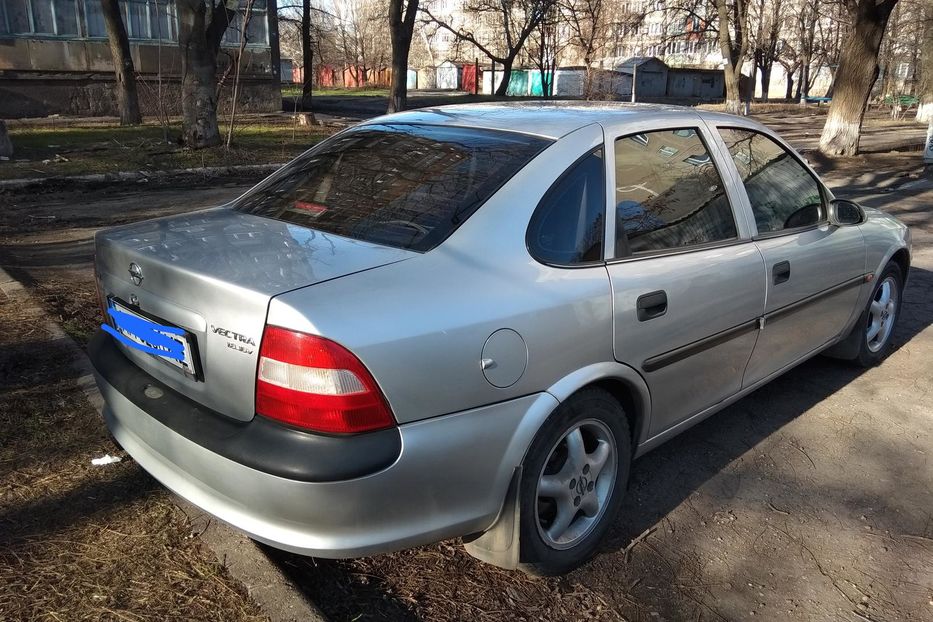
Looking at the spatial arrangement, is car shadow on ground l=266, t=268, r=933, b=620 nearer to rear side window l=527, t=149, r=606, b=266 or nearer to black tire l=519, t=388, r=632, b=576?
black tire l=519, t=388, r=632, b=576

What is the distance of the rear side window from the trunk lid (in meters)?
0.52

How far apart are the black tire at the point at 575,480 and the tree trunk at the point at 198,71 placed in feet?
43.4

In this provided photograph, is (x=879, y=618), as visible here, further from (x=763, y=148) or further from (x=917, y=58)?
(x=917, y=58)

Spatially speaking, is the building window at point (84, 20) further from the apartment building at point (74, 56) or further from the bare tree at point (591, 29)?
the bare tree at point (591, 29)

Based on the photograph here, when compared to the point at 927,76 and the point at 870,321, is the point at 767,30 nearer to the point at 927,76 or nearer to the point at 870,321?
the point at 927,76

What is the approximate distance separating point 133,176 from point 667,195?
1094cm

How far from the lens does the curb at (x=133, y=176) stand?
424 inches

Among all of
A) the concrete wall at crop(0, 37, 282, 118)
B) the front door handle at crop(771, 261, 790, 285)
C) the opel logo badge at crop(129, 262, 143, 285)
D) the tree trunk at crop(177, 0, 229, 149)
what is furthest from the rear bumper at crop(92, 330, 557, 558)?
the concrete wall at crop(0, 37, 282, 118)

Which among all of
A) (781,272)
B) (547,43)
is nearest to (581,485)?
(781,272)

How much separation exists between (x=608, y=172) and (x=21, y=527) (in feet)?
8.46

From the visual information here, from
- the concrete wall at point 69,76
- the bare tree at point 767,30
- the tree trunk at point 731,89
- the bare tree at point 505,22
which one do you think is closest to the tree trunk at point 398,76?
the concrete wall at point 69,76

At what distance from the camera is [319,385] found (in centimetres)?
201

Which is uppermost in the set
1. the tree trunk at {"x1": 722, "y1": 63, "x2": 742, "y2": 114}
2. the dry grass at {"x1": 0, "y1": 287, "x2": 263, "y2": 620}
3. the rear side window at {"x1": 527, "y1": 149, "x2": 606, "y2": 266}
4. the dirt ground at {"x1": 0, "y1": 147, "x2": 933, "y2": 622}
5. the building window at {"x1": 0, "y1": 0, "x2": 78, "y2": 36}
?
the building window at {"x1": 0, "y1": 0, "x2": 78, "y2": 36}

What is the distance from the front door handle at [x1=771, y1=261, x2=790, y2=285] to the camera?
11.1 ft
